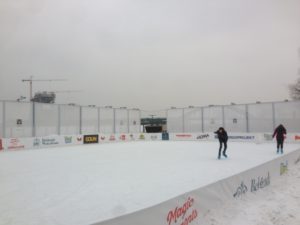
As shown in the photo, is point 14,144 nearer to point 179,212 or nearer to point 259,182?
point 259,182

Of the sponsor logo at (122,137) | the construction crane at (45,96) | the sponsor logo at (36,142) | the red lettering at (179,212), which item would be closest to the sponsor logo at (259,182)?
the red lettering at (179,212)

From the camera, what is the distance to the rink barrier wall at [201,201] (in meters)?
3.88

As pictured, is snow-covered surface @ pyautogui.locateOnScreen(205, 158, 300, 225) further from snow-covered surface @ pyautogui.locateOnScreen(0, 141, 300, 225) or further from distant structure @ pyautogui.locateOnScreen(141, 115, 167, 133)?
distant structure @ pyautogui.locateOnScreen(141, 115, 167, 133)

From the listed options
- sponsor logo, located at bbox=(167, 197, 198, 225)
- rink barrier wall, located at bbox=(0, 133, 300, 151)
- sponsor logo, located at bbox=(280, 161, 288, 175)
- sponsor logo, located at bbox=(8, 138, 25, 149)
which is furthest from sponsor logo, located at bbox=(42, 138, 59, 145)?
sponsor logo, located at bbox=(167, 197, 198, 225)

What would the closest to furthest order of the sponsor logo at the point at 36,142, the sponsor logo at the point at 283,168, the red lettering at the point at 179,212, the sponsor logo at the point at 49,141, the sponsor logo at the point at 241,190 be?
the red lettering at the point at 179,212 → the sponsor logo at the point at 241,190 → the sponsor logo at the point at 283,168 → the sponsor logo at the point at 36,142 → the sponsor logo at the point at 49,141

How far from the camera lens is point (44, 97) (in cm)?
6297

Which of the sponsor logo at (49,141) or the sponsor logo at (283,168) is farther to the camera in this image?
the sponsor logo at (49,141)

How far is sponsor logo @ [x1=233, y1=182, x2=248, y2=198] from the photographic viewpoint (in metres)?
6.46

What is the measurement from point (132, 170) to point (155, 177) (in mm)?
1846

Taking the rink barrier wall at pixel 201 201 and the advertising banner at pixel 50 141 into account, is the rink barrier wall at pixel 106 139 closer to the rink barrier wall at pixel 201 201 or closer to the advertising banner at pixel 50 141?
the advertising banner at pixel 50 141

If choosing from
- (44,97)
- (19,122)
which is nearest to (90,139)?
(19,122)

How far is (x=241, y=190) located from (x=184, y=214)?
2.65 meters

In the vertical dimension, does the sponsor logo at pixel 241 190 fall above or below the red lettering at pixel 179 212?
below

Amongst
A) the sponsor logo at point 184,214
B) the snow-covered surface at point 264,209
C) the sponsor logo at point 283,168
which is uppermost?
the sponsor logo at point 184,214
